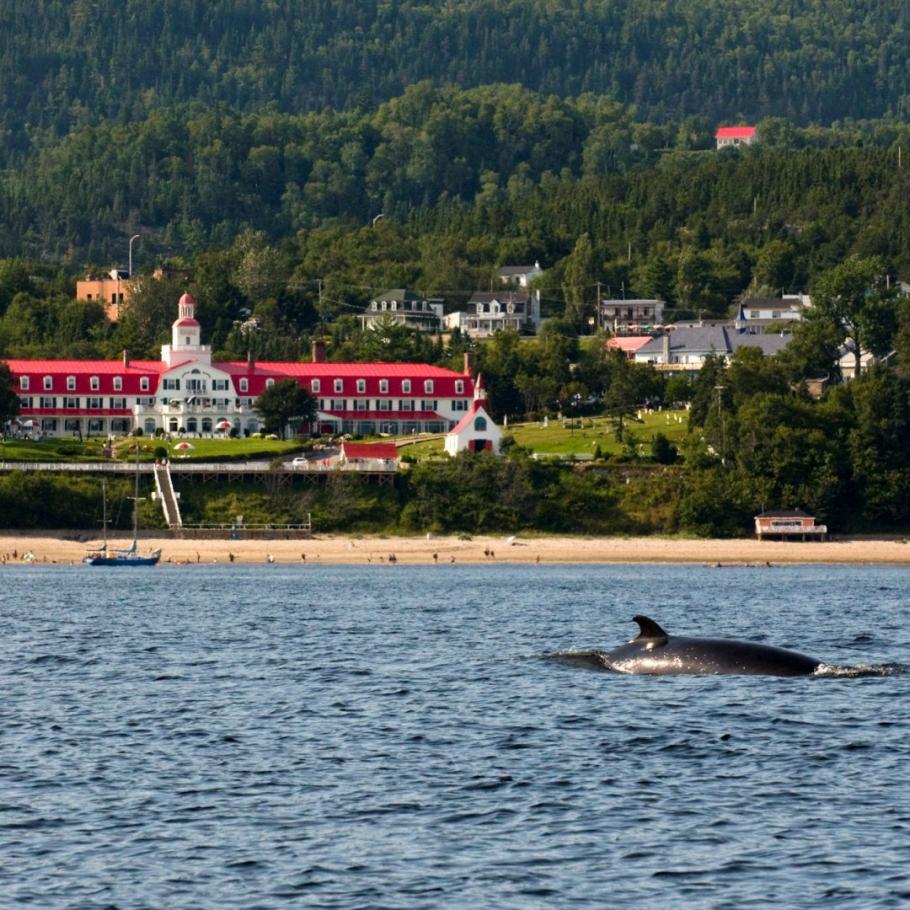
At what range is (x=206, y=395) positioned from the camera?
551 ft

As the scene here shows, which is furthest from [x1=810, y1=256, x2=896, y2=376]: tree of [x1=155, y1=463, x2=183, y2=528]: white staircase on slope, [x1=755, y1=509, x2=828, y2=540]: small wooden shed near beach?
[x1=155, y1=463, x2=183, y2=528]: white staircase on slope

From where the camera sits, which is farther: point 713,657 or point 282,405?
point 282,405

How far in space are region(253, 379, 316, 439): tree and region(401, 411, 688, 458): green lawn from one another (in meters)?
8.78

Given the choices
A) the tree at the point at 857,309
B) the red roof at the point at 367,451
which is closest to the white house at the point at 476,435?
the red roof at the point at 367,451

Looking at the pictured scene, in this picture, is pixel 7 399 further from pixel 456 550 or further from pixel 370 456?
pixel 456 550

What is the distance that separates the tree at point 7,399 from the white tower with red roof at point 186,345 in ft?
64.6

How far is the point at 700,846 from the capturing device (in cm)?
3309

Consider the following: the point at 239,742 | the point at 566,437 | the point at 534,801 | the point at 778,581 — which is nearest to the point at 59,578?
the point at 778,581

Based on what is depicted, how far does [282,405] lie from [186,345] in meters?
19.9

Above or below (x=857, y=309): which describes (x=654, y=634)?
below

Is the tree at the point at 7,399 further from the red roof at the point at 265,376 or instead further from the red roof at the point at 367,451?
the red roof at the point at 367,451

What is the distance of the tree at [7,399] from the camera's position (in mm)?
151000

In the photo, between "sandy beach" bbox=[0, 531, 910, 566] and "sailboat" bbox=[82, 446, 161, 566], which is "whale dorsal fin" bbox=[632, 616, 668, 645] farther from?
"sandy beach" bbox=[0, 531, 910, 566]

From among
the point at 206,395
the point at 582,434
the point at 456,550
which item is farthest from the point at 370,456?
the point at 206,395
